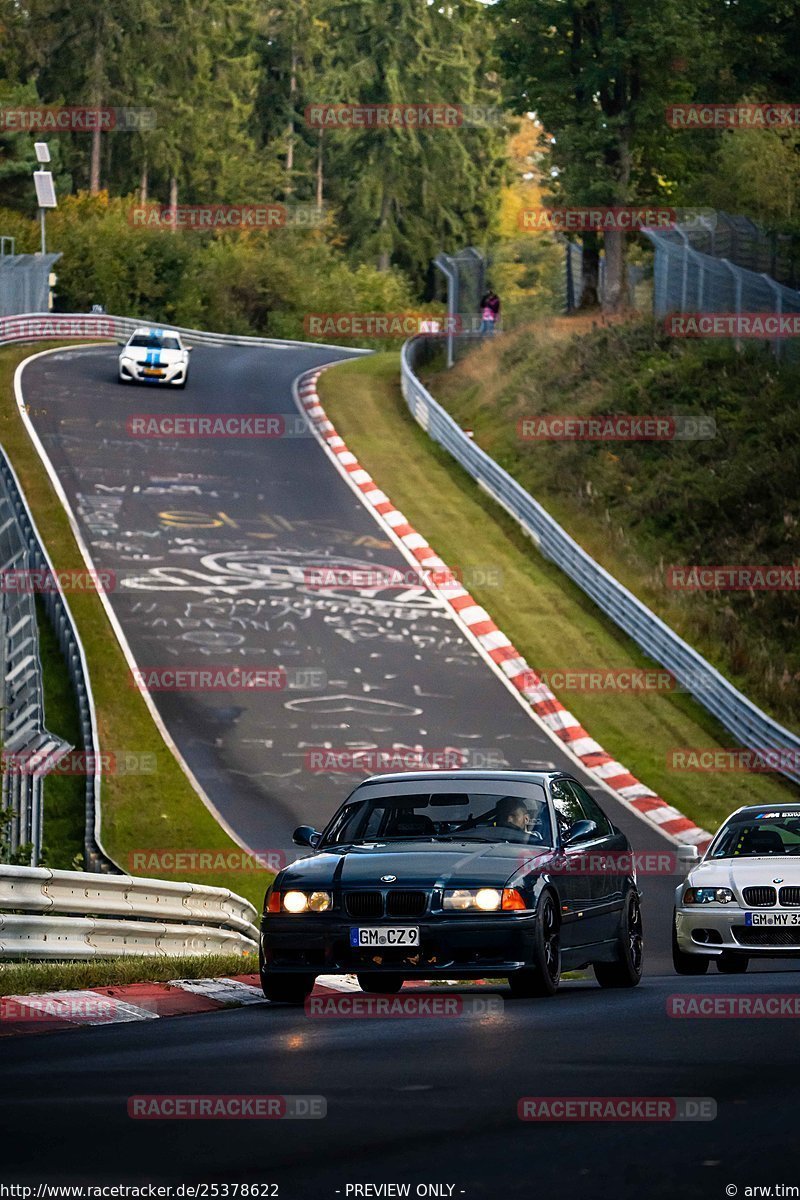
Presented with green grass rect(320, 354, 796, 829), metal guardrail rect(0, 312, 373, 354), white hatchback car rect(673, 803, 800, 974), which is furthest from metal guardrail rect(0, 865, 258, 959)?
metal guardrail rect(0, 312, 373, 354)

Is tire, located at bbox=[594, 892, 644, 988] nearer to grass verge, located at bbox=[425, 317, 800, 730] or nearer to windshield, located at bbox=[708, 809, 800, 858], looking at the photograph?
windshield, located at bbox=[708, 809, 800, 858]

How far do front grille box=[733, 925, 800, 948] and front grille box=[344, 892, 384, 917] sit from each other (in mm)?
4288

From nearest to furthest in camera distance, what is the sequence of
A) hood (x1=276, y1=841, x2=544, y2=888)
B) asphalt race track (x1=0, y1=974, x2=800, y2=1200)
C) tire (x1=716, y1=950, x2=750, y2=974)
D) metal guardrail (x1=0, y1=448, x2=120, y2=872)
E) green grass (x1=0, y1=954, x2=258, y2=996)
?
1. asphalt race track (x1=0, y1=974, x2=800, y2=1200)
2. green grass (x1=0, y1=954, x2=258, y2=996)
3. hood (x1=276, y1=841, x2=544, y2=888)
4. tire (x1=716, y1=950, x2=750, y2=974)
5. metal guardrail (x1=0, y1=448, x2=120, y2=872)

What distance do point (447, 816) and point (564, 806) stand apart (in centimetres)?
82

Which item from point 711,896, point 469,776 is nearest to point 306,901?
point 469,776

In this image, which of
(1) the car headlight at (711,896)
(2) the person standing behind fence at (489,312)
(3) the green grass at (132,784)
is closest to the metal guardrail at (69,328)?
(2) the person standing behind fence at (489,312)

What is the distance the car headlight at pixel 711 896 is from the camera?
46.2 feet

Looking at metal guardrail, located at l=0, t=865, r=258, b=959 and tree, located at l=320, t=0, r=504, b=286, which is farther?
tree, located at l=320, t=0, r=504, b=286

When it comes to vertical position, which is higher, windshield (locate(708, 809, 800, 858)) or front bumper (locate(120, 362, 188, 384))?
windshield (locate(708, 809, 800, 858))

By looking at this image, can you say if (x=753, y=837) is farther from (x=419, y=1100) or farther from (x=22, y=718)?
(x=419, y=1100)

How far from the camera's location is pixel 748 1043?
8594mm

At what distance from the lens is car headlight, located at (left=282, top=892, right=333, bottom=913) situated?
1077 cm

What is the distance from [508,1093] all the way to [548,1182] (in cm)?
156

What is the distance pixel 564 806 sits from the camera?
12.2m
